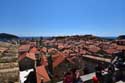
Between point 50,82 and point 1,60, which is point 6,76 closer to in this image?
point 1,60

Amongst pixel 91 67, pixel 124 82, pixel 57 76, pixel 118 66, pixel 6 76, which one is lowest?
pixel 57 76

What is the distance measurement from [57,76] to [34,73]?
7.09m

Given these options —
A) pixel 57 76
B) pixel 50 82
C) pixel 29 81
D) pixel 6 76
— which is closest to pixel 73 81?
pixel 6 76

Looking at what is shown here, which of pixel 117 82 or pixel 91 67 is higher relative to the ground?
pixel 117 82

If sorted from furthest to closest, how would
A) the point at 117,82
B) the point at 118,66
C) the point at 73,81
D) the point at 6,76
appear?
1. the point at 118,66
2. the point at 117,82
3. the point at 73,81
4. the point at 6,76

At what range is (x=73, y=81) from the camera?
5.20 meters

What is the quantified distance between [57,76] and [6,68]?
27427 mm

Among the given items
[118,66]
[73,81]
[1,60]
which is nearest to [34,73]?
[118,66]

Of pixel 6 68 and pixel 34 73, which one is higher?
pixel 6 68

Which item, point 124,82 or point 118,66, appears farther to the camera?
point 118,66

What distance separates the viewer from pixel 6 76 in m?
2.13

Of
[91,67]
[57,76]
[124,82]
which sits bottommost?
[57,76]

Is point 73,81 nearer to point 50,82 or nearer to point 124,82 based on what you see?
point 124,82

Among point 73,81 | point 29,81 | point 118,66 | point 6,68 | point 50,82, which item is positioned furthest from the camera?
point 50,82
